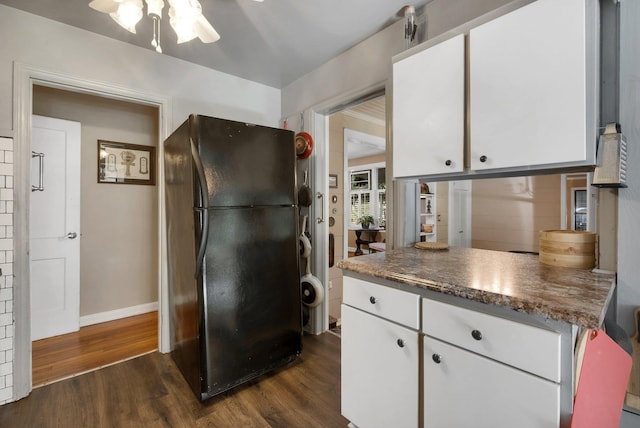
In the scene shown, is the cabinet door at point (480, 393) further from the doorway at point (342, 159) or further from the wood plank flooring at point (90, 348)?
the wood plank flooring at point (90, 348)

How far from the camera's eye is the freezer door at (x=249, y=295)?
1.71 meters

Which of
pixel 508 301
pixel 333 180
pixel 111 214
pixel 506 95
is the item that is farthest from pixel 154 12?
pixel 111 214

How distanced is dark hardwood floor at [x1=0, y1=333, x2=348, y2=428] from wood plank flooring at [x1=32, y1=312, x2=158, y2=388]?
17 cm

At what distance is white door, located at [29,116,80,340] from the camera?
2.59 m

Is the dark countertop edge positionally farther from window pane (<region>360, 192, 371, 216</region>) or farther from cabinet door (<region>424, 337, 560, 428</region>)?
window pane (<region>360, 192, 371, 216</region>)

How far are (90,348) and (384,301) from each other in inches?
107

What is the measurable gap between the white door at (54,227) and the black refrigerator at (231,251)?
141 cm

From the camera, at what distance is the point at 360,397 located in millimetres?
1346

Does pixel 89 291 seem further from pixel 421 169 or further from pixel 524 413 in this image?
pixel 524 413

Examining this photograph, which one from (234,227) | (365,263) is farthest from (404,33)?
(234,227)

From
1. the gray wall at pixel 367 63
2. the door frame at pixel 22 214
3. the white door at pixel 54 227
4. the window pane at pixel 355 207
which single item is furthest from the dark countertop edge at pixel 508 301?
the window pane at pixel 355 207

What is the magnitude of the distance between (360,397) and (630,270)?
119 centimetres

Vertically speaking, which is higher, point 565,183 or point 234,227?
point 565,183

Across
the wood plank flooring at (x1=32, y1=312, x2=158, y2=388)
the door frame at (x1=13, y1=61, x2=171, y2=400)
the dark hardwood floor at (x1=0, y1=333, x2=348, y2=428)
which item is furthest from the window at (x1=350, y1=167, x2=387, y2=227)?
the door frame at (x1=13, y1=61, x2=171, y2=400)
